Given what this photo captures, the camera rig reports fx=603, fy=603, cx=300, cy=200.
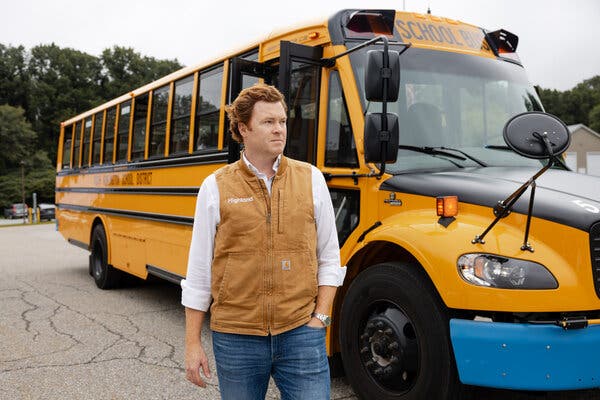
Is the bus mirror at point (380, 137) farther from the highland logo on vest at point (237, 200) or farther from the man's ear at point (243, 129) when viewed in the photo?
the highland logo on vest at point (237, 200)

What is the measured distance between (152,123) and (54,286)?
132 inches

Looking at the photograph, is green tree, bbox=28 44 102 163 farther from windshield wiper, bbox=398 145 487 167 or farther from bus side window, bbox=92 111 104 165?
windshield wiper, bbox=398 145 487 167

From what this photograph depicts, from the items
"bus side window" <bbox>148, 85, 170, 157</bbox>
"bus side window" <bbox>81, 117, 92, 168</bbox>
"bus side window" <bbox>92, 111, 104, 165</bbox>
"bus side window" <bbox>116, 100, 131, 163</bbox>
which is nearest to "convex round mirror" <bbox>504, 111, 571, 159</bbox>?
"bus side window" <bbox>148, 85, 170, 157</bbox>

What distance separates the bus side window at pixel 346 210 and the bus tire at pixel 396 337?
41cm

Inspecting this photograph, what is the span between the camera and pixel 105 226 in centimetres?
851

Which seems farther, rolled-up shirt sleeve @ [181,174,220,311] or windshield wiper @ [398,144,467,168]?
windshield wiper @ [398,144,467,168]

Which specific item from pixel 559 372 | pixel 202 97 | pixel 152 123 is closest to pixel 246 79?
pixel 202 97

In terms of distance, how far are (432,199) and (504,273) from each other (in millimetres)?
683

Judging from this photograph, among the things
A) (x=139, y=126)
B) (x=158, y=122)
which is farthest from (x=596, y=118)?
(x=158, y=122)

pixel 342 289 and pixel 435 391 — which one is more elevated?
pixel 342 289

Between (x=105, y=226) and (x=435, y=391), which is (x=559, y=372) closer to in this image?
(x=435, y=391)

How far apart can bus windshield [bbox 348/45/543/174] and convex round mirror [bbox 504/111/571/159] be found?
2.75ft

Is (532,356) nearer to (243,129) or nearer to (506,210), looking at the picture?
(506,210)

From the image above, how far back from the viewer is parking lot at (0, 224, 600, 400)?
420 cm
